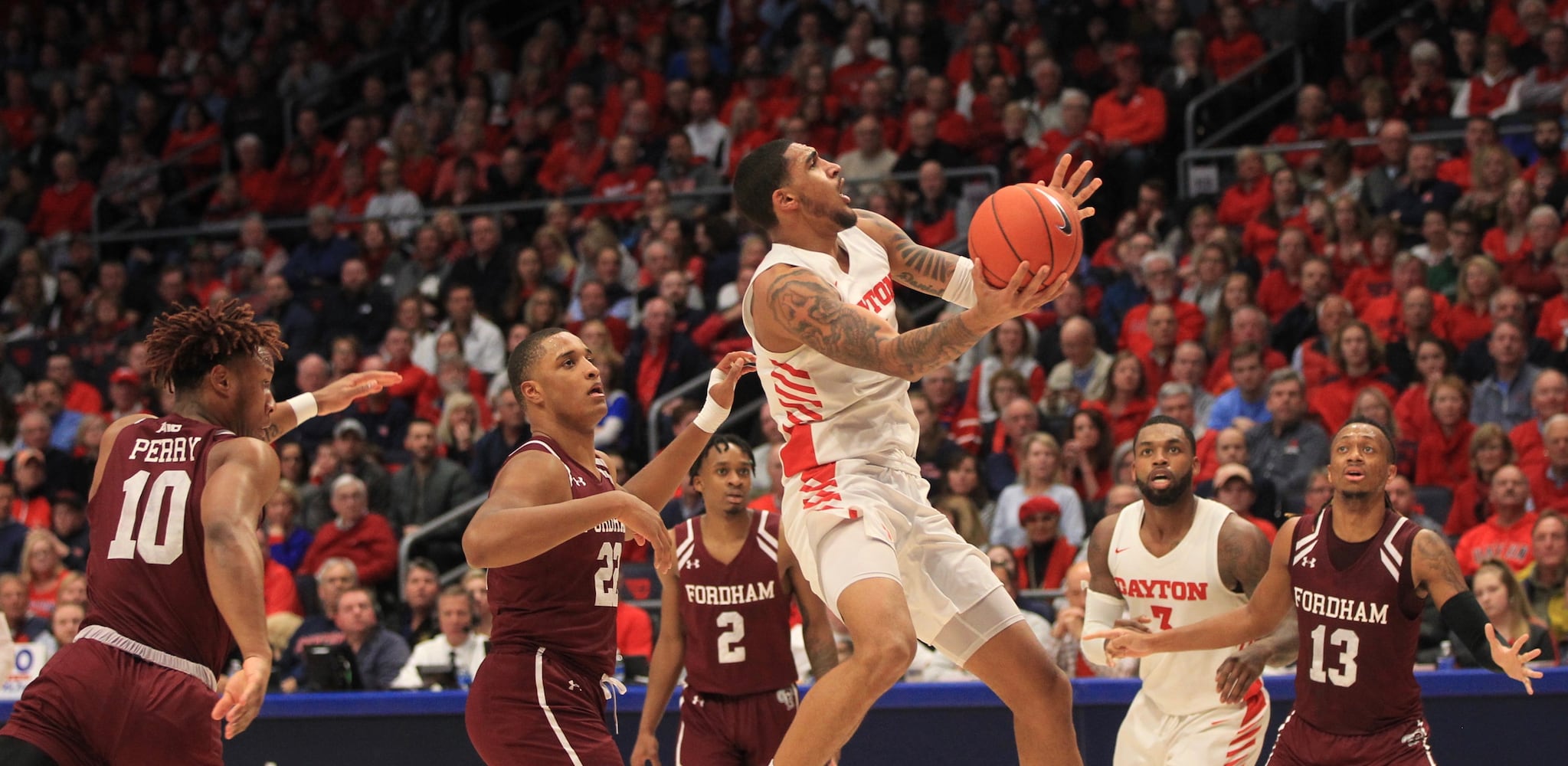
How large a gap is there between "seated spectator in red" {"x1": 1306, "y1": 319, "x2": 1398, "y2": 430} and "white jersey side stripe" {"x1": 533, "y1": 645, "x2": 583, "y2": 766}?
6.43 m

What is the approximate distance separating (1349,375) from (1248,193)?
2460 millimetres

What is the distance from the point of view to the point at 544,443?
A: 5496 mm

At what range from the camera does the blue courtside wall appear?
729 centimetres

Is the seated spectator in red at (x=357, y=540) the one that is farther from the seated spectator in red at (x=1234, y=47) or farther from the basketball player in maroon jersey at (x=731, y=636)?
the seated spectator in red at (x=1234, y=47)

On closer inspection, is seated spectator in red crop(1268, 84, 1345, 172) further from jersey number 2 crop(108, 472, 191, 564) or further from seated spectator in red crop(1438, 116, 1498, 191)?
jersey number 2 crop(108, 472, 191, 564)

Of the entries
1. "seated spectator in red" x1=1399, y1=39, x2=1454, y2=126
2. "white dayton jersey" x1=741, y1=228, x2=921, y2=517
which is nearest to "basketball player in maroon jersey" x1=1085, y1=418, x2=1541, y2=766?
"white dayton jersey" x1=741, y1=228, x2=921, y2=517

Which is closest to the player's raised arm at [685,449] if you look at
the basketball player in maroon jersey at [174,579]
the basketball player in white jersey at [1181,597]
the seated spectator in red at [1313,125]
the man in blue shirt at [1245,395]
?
the basketball player in maroon jersey at [174,579]

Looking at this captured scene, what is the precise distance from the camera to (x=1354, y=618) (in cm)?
621

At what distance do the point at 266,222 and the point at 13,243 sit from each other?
2531 millimetres

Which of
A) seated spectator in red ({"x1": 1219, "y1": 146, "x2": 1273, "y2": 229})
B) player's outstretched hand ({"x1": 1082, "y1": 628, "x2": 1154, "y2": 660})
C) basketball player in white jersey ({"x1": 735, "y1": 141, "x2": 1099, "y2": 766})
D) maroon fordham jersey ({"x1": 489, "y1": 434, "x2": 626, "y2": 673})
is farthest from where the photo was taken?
seated spectator in red ({"x1": 1219, "y1": 146, "x2": 1273, "y2": 229})

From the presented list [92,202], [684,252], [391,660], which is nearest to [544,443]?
[391,660]

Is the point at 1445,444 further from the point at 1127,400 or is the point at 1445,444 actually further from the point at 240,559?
the point at 240,559

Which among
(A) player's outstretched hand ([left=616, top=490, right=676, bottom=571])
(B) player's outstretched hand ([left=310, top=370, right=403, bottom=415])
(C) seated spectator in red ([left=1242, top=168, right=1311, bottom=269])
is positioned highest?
(C) seated spectator in red ([left=1242, top=168, right=1311, bottom=269])

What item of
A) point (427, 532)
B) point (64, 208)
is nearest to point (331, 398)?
point (427, 532)
